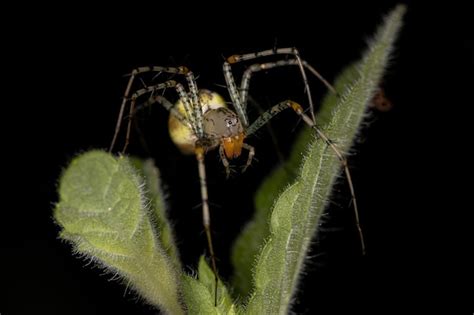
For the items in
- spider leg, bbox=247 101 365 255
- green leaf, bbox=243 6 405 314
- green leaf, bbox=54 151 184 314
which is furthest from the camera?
spider leg, bbox=247 101 365 255

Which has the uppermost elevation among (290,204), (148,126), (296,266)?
(148,126)

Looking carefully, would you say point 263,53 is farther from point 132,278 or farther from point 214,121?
point 132,278

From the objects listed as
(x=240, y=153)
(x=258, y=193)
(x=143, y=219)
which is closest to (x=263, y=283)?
(x=143, y=219)

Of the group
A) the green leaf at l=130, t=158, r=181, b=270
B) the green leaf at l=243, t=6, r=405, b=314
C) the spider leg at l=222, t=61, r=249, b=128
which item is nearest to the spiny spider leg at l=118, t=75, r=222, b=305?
the spider leg at l=222, t=61, r=249, b=128

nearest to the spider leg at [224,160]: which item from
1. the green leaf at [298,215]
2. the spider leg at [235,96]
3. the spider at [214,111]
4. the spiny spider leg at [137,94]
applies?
the spider at [214,111]

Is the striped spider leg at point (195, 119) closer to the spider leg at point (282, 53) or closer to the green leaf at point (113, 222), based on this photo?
the spider leg at point (282, 53)

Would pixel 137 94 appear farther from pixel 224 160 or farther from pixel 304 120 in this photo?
pixel 304 120

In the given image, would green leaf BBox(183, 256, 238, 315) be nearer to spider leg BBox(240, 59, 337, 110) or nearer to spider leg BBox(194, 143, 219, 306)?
spider leg BBox(194, 143, 219, 306)
